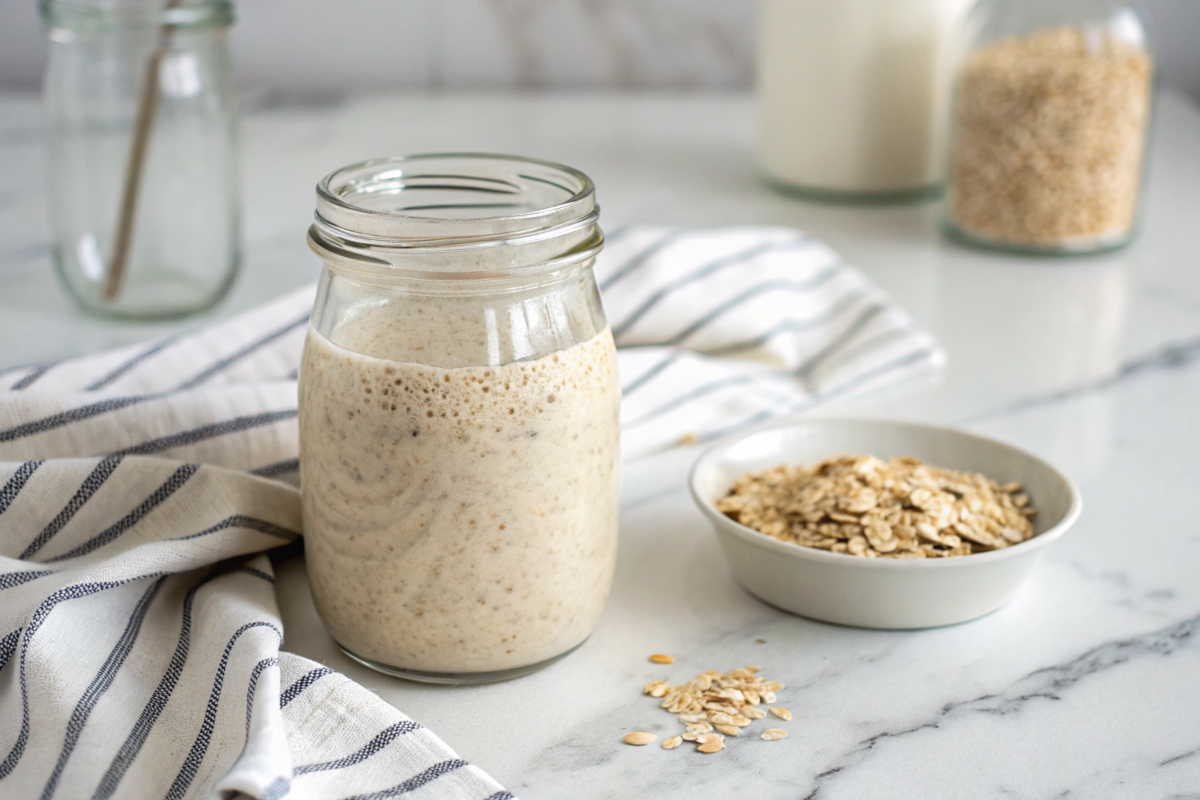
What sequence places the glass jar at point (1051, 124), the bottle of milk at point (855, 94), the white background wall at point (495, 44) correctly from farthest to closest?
the white background wall at point (495, 44)
the bottle of milk at point (855, 94)
the glass jar at point (1051, 124)

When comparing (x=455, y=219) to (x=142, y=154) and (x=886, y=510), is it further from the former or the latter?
(x=142, y=154)

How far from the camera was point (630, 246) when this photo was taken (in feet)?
3.08

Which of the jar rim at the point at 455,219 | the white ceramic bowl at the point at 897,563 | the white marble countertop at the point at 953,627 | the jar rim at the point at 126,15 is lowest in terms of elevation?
the white marble countertop at the point at 953,627

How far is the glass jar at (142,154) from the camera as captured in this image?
964 mm

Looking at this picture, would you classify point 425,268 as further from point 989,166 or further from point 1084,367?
point 989,166

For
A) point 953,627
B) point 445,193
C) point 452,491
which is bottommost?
point 953,627

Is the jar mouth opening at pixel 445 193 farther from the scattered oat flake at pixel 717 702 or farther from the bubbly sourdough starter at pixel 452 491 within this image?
the scattered oat flake at pixel 717 702

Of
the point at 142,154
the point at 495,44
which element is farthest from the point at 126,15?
the point at 495,44

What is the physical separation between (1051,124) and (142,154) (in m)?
0.81

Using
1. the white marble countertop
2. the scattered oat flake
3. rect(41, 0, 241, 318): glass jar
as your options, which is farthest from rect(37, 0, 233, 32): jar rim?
the scattered oat flake

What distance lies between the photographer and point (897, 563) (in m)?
0.57

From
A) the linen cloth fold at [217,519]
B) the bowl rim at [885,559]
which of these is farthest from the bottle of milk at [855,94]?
the bowl rim at [885,559]

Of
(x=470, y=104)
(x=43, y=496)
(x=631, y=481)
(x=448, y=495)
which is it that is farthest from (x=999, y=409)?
(x=470, y=104)

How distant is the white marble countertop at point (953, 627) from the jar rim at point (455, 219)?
200mm
